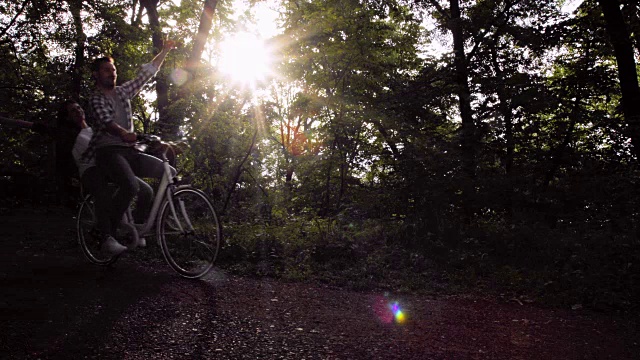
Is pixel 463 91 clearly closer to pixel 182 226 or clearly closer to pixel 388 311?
pixel 388 311

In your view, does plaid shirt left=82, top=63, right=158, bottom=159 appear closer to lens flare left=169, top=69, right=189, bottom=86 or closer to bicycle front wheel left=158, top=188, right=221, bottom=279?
bicycle front wheel left=158, top=188, right=221, bottom=279

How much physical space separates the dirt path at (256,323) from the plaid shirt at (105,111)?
1424mm

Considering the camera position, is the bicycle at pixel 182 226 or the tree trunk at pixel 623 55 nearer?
the bicycle at pixel 182 226

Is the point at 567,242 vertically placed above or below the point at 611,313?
above

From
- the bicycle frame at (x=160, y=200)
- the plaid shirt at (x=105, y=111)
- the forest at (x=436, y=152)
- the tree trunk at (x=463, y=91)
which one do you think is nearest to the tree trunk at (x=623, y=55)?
the forest at (x=436, y=152)

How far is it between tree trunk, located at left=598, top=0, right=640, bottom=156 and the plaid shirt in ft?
27.8

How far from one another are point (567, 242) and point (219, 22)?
1666cm

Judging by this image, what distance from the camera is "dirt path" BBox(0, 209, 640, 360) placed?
263cm

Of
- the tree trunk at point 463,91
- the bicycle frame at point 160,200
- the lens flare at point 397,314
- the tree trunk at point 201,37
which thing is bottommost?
the lens flare at point 397,314

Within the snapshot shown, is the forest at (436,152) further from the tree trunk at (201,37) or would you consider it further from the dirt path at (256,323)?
the tree trunk at (201,37)

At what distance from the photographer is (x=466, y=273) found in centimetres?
505

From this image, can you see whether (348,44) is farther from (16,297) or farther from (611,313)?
(16,297)

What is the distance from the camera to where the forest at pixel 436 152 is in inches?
210

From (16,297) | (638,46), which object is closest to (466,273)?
(16,297)
